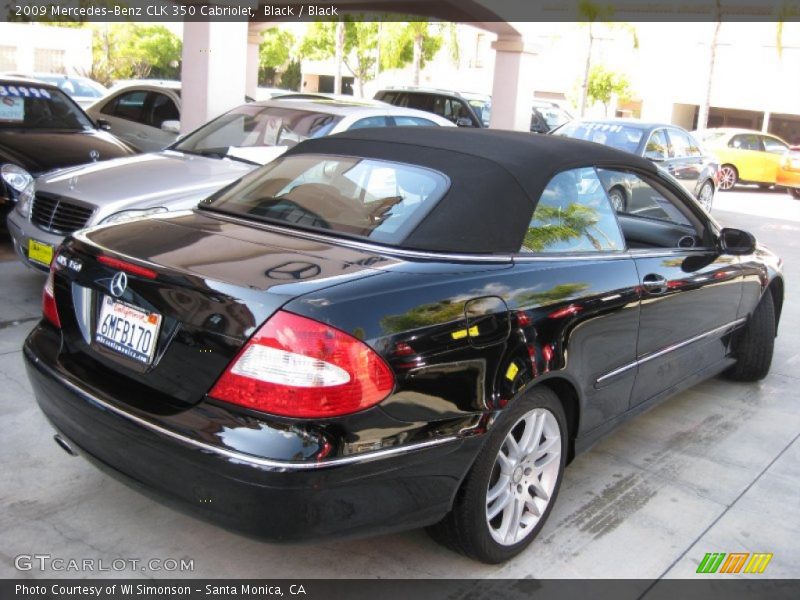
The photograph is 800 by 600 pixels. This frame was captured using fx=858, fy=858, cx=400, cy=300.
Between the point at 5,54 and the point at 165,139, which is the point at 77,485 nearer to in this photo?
the point at 165,139

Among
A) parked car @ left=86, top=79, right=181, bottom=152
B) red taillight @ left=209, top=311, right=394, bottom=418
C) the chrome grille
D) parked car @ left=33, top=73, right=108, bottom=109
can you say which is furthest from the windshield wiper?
parked car @ left=33, top=73, right=108, bottom=109

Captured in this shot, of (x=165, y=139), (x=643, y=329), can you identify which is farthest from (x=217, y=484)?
(x=165, y=139)

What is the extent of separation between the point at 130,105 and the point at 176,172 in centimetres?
508

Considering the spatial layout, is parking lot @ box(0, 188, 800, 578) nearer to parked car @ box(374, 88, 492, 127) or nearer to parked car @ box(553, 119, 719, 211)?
parked car @ box(553, 119, 719, 211)

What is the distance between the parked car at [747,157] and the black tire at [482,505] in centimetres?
1868

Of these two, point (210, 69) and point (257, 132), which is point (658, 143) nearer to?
point (210, 69)

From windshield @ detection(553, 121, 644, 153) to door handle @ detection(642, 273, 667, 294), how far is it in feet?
27.5

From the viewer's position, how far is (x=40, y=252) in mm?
5598

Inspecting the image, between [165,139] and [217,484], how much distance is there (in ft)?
27.2

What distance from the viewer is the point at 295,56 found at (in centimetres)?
5156

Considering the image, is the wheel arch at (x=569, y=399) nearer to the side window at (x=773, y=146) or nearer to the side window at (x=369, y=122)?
the side window at (x=369, y=122)

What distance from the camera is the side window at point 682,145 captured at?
12844 millimetres

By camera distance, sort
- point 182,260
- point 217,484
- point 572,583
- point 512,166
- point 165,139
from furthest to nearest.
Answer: point 165,139 < point 512,166 < point 572,583 < point 182,260 < point 217,484

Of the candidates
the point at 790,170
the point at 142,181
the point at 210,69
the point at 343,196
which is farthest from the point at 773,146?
the point at 343,196
